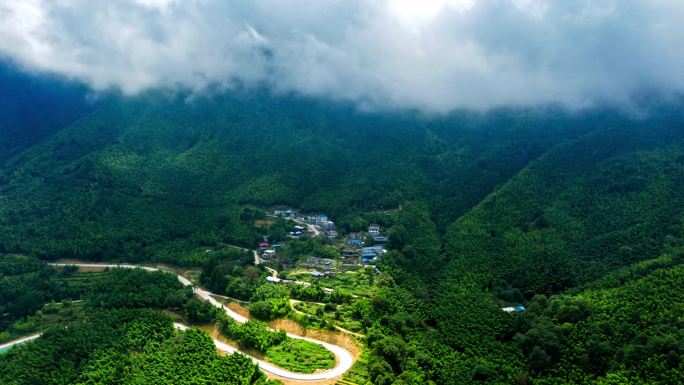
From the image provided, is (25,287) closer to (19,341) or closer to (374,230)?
(19,341)

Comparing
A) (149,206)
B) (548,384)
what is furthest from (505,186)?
(149,206)

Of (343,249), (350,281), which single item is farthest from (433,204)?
(350,281)

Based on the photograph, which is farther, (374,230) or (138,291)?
(374,230)

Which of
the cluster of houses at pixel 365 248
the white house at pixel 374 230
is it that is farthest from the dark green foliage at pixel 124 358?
the white house at pixel 374 230

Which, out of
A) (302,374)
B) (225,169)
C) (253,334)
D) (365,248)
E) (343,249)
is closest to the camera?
(302,374)

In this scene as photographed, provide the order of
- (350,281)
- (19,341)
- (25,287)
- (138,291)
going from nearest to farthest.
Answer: (19,341) < (138,291) < (350,281) < (25,287)

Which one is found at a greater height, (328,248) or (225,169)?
(225,169)

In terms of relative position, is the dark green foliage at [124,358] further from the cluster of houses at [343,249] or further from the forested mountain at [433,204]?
the cluster of houses at [343,249]

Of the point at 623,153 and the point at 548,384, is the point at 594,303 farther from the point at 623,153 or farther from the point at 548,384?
the point at 623,153
